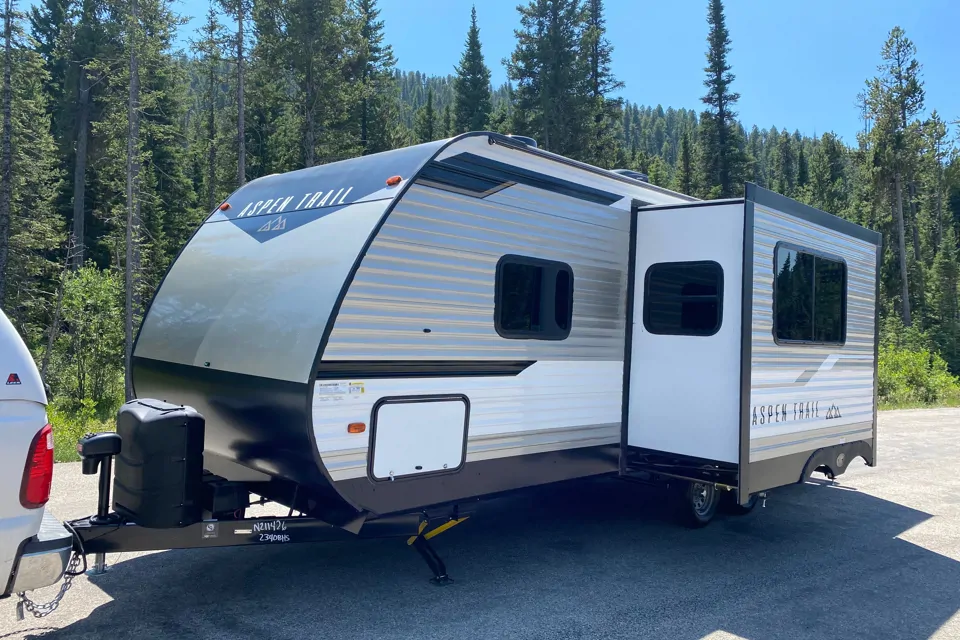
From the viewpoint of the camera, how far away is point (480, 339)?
4.89 m

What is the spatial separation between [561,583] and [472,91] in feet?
144

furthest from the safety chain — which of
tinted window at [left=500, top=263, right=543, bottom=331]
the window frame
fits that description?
the window frame

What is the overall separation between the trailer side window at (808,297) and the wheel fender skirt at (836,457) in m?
1.03

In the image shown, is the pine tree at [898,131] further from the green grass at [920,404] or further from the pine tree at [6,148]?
the pine tree at [6,148]

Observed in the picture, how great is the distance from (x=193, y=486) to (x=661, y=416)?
11.8 ft

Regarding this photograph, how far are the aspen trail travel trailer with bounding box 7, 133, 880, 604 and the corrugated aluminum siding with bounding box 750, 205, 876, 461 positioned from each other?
33mm

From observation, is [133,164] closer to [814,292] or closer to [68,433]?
[68,433]

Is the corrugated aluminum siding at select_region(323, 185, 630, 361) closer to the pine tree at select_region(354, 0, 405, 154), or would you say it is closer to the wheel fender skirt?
the wheel fender skirt

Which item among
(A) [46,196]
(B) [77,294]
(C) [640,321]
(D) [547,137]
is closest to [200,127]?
(A) [46,196]

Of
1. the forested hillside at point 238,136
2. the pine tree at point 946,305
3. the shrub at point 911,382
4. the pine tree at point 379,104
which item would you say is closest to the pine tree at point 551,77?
the forested hillside at point 238,136

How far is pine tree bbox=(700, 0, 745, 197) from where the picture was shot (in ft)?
134

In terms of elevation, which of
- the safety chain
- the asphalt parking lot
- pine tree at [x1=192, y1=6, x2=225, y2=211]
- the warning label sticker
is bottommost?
the asphalt parking lot

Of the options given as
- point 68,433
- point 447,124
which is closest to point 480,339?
point 68,433

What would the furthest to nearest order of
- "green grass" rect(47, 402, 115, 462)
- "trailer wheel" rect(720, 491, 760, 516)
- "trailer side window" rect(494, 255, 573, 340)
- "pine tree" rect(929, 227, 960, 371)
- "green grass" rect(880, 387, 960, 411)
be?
"pine tree" rect(929, 227, 960, 371) < "green grass" rect(880, 387, 960, 411) < "green grass" rect(47, 402, 115, 462) < "trailer wheel" rect(720, 491, 760, 516) < "trailer side window" rect(494, 255, 573, 340)
